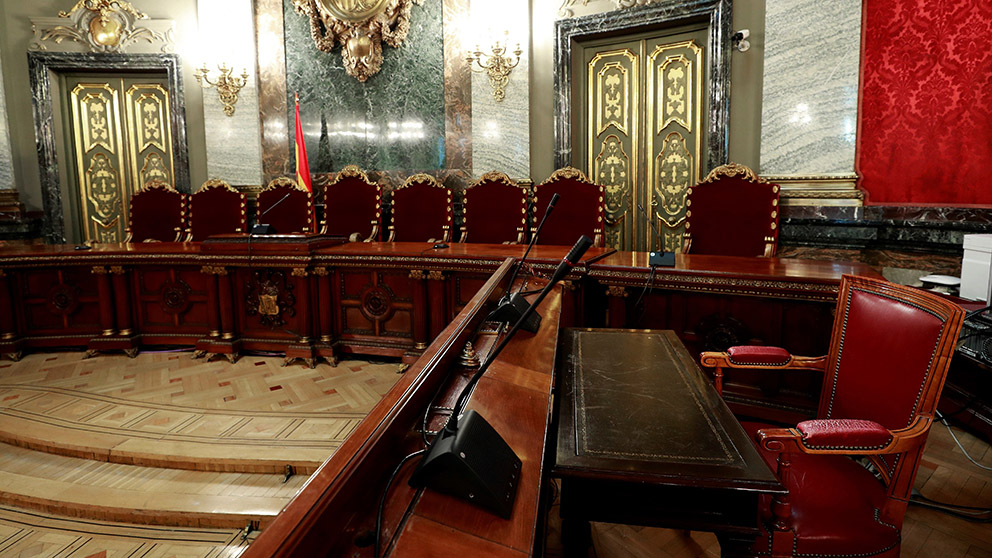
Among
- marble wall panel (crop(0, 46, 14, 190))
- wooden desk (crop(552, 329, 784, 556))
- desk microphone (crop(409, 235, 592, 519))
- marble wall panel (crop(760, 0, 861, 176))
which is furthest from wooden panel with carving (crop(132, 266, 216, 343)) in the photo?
marble wall panel (crop(760, 0, 861, 176))

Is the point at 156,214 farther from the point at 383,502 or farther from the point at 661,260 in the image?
the point at 383,502

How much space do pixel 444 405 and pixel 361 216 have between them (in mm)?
4098

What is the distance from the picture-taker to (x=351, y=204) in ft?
16.0

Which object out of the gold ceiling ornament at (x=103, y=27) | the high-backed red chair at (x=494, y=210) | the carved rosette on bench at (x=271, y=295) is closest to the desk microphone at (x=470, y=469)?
the carved rosette on bench at (x=271, y=295)

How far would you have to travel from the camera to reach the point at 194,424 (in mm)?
2619

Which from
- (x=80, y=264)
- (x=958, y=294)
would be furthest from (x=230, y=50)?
(x=958, y=294)

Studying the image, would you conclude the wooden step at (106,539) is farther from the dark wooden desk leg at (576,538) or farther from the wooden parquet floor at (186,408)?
the dark wooden desk leg at (576,538)

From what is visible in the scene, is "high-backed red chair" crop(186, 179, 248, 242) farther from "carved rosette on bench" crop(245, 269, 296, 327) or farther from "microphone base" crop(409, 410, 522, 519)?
"microphone base" crop(409, 410, 522, 519)

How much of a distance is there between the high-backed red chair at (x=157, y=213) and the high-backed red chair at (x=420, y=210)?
6.68 feet

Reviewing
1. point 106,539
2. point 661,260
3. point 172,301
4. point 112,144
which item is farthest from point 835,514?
point 112,144

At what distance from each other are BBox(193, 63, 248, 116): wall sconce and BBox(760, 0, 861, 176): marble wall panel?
15.6 feet

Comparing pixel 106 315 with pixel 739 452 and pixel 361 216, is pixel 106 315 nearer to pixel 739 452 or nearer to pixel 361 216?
pixel 361 216

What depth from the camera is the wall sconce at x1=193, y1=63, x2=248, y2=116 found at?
17.6 ft

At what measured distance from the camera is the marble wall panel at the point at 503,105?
15.5 feet
